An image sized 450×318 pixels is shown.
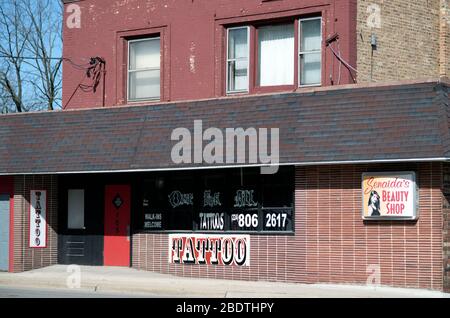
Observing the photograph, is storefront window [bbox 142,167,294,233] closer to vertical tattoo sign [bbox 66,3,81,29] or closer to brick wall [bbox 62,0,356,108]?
brick wall [bbox 62,0,356,108]

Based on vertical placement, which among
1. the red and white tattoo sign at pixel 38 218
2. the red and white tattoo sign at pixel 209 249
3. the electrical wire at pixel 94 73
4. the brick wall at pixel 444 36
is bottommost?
the red and white tattoo sign at pixel 209 249

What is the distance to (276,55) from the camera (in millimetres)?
21516

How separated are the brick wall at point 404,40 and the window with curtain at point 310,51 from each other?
103cm

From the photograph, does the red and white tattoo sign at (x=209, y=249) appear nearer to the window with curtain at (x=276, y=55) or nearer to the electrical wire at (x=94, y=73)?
the window with curtain at (x=276, y=55)

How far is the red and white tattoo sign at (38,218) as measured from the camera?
75.9 ft

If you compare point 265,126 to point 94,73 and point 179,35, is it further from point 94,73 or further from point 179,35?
point 94,73

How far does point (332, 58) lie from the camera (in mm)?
20344

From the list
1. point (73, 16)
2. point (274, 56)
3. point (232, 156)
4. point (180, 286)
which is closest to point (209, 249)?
point (180, 286)

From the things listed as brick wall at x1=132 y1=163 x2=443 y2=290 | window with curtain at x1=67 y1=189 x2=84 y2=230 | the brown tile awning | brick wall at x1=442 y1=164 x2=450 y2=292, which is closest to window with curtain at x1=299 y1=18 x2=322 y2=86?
the brown tile awning

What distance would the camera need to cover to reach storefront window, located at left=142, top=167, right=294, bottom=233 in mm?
20141

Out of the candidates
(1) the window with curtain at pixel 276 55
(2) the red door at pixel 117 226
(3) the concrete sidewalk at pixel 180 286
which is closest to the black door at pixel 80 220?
(2) the red door at pixel 117 226

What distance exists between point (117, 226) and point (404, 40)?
905 centimetres

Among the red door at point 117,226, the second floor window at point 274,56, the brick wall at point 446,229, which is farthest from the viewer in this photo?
the red door at point 117,226
